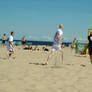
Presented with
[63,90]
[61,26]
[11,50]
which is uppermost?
[61,26]

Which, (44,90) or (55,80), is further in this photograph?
(55,80)

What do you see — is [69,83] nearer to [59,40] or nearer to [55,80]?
[55,80]

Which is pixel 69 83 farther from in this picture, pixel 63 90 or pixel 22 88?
pixel 22 88

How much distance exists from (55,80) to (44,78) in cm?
36

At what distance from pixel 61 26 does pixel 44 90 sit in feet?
13.0

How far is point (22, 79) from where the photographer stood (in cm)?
555

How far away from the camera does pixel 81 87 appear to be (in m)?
4.94

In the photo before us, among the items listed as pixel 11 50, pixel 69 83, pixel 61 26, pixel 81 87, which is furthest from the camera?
pixel 11 50

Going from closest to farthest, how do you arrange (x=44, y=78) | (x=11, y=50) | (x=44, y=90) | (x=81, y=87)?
(x=44, y=90) → (x=81, y=87) → (x=44, y=78) → (x=11, y=50)

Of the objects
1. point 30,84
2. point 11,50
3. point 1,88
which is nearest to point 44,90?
point 30,84

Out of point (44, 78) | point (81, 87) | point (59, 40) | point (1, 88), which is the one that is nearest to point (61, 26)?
point (59, 40)

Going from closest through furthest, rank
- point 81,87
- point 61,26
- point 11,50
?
1. point 81,87
2. point 61,26
3. point 11,50

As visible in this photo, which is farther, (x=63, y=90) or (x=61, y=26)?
(x=61, y=26)

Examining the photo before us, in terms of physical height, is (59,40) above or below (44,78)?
above
